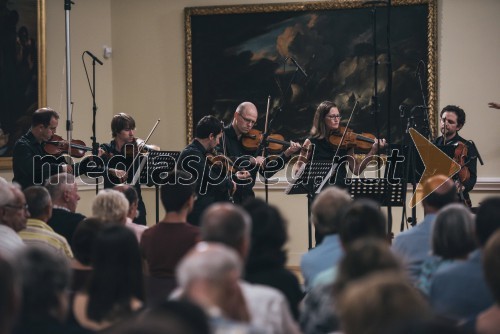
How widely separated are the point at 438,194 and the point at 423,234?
271 millimetres

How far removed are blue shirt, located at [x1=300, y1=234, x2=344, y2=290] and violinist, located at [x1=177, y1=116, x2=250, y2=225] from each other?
2.99 m

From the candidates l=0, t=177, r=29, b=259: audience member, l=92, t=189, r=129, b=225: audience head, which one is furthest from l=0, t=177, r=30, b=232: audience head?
l=92, t=189, r=129, b=225: audience head

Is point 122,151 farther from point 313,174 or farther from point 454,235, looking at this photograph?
point 454,235

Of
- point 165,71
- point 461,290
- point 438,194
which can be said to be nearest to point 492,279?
point 461,290

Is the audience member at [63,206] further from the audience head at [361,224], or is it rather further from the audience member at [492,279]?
the audience member at [492,279]

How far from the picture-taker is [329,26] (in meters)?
9.06

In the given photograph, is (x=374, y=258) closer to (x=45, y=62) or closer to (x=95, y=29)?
(x=45, y=62)

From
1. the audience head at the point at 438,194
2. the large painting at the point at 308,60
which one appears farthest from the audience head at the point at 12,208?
the large painting at the point at 308,60

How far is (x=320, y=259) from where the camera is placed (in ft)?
12.2

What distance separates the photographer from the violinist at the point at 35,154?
6.70 meters

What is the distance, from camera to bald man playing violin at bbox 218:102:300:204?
721 cm

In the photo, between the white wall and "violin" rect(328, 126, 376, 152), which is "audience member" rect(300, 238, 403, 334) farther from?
the white wall

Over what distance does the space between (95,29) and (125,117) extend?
2.33m

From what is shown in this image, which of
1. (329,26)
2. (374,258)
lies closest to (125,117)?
Result: (329,26)
